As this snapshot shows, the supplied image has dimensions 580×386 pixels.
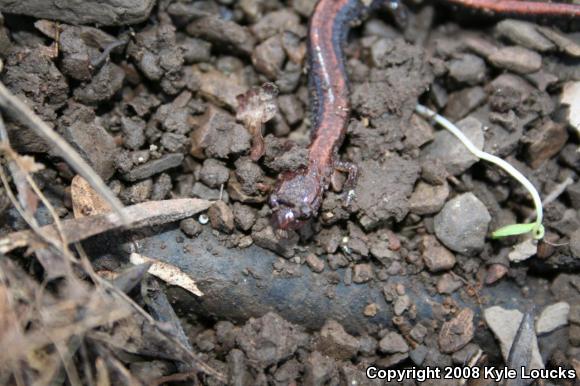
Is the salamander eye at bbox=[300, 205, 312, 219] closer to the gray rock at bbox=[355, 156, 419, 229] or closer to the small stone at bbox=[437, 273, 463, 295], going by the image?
the gray rock at bbox=[355, 156, 419, 229]

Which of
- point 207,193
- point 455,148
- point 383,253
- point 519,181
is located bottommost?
point 383,253

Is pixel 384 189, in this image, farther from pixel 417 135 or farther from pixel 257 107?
pixel 257 107

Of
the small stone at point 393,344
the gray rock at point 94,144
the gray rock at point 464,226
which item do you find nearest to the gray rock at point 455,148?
the gray rock at point 464,226

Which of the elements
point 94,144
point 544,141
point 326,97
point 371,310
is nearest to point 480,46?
point 544,141

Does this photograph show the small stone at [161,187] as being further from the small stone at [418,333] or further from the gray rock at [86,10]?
the small stone at [418,333]

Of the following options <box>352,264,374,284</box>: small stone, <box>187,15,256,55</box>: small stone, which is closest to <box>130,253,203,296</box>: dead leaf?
<box>352,264,374,284</box>: small stone

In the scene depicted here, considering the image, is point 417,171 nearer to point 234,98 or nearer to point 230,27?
point 234,98
